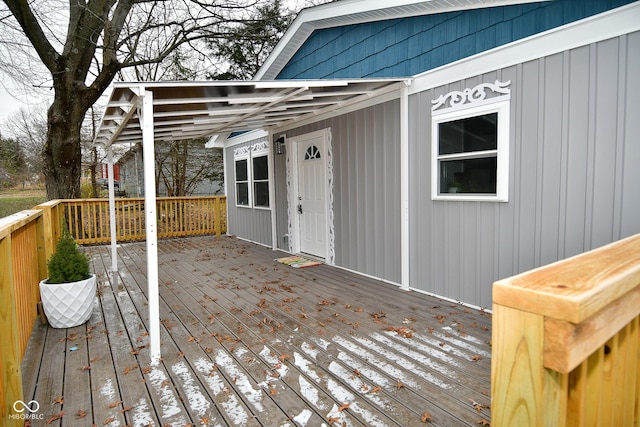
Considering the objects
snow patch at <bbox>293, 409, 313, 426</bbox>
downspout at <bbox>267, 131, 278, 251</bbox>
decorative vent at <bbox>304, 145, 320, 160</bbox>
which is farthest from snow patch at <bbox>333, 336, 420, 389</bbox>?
downspout at <bbox>267, 131, 278, 251</bbox>

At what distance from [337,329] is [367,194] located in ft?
7.05

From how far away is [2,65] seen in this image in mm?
8680

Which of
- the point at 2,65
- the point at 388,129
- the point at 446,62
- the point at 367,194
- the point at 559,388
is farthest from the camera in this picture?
the point at 2,65

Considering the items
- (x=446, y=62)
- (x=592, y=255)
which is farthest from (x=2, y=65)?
(x=592, y=255)

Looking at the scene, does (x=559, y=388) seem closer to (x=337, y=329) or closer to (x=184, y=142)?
(x=337, y=329)

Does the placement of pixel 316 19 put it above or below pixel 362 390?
above

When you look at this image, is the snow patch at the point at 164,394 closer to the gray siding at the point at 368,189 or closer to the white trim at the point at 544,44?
the gray siding at the point at 368,189

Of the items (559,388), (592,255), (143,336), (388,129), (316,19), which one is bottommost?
(143,336)

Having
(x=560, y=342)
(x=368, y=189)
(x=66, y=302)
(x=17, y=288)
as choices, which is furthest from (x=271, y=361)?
(x=368, y=189)

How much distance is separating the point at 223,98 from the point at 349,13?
234 cm

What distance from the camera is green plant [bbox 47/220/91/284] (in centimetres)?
354

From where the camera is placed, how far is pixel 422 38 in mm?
4328

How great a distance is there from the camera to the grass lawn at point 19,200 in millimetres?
10694

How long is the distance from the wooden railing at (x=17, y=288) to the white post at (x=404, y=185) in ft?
11.6
